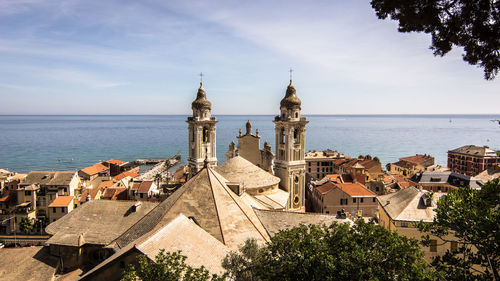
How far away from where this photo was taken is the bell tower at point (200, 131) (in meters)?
36.0

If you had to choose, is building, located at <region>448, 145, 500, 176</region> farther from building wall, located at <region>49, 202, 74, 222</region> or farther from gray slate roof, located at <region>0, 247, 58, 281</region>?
building wall, located at <region>49, 202, 74, 222</region>

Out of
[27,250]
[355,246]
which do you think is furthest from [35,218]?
[355,246]

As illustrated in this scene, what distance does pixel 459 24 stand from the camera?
28.6 ft

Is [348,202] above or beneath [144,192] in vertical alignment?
beneath

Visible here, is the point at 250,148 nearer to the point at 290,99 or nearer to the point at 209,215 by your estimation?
the point at 290,99

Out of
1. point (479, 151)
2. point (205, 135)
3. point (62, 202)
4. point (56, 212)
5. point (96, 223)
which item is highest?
point (205, 135)

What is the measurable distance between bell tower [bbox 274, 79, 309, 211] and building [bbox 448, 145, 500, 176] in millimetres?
65002

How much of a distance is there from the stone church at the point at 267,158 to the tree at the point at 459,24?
19356 mm

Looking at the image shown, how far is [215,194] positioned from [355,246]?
875 centimetres

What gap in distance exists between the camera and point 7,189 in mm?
52094

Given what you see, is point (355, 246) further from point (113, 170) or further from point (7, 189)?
point (113, 170)

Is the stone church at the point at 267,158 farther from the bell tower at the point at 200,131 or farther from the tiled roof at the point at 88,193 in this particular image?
the tiled roof at the point at 88,193

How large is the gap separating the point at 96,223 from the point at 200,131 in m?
15.4

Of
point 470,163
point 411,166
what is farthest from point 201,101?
point 470,163
